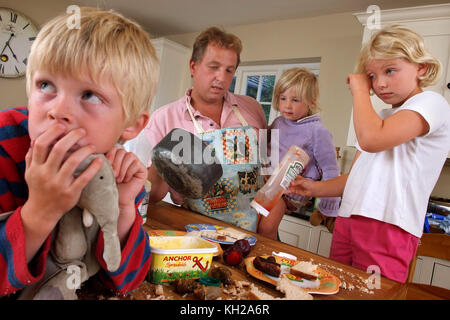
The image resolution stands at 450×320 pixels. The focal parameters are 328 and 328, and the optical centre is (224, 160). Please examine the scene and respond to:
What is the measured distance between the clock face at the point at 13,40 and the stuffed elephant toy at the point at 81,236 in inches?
137

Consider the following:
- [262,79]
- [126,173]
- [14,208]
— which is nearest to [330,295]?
[126,173]

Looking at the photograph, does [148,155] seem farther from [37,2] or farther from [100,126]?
[37,2]

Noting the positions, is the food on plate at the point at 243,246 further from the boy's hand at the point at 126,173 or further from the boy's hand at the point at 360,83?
the boy's hand at the point at 360,83

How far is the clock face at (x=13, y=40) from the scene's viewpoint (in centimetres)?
322

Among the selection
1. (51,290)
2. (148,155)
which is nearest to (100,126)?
(51,290)

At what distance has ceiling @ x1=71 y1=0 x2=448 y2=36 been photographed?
103 inches

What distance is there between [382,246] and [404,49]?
0.52 m

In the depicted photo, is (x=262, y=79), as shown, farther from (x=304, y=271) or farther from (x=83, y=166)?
(x=83, y=166)

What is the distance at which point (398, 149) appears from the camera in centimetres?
88

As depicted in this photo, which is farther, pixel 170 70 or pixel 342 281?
pixel 170 70

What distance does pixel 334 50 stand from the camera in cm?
279

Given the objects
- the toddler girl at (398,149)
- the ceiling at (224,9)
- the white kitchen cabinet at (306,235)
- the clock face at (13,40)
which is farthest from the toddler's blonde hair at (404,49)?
the clock face at (13,40)

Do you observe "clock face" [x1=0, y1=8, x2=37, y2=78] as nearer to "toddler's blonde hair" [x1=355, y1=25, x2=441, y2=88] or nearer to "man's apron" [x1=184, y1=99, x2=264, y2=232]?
"man's apron" [x1=184, y1=99, x2=264, y2=232]
